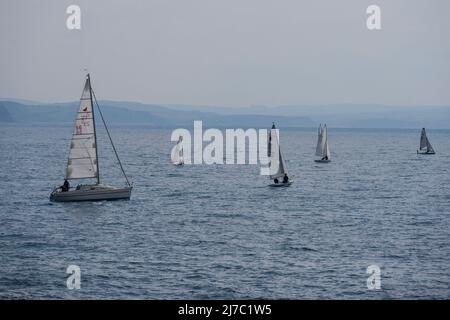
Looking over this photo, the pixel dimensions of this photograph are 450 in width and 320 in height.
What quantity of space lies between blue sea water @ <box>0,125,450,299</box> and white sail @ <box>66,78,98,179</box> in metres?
3.76

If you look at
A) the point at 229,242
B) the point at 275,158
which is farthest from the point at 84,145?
the point at 275,158

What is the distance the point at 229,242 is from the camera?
48562 mm

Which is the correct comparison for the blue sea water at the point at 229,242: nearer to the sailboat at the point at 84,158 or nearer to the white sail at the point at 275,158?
the sailboat at the point at 84,158

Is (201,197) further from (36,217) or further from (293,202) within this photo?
(36,217)

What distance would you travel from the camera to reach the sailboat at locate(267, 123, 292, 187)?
265 feet

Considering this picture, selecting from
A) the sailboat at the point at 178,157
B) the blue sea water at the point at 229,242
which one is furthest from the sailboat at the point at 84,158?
the sailboat at the point at 178,157

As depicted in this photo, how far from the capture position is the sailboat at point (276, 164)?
8069 cm

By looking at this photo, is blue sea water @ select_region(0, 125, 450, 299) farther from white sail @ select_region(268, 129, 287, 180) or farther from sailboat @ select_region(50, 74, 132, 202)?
white sail @ select_region(268, 129, 287, 180)

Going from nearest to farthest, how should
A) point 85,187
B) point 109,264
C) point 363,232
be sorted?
point 109,264 < point 363,232 < point 85,187

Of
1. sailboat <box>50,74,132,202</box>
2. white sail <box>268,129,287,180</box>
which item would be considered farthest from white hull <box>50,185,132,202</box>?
white sail <box>268,129,287,180</box>

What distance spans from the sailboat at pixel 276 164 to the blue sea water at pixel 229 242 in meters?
1.43

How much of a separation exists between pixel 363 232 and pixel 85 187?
28238 mm
